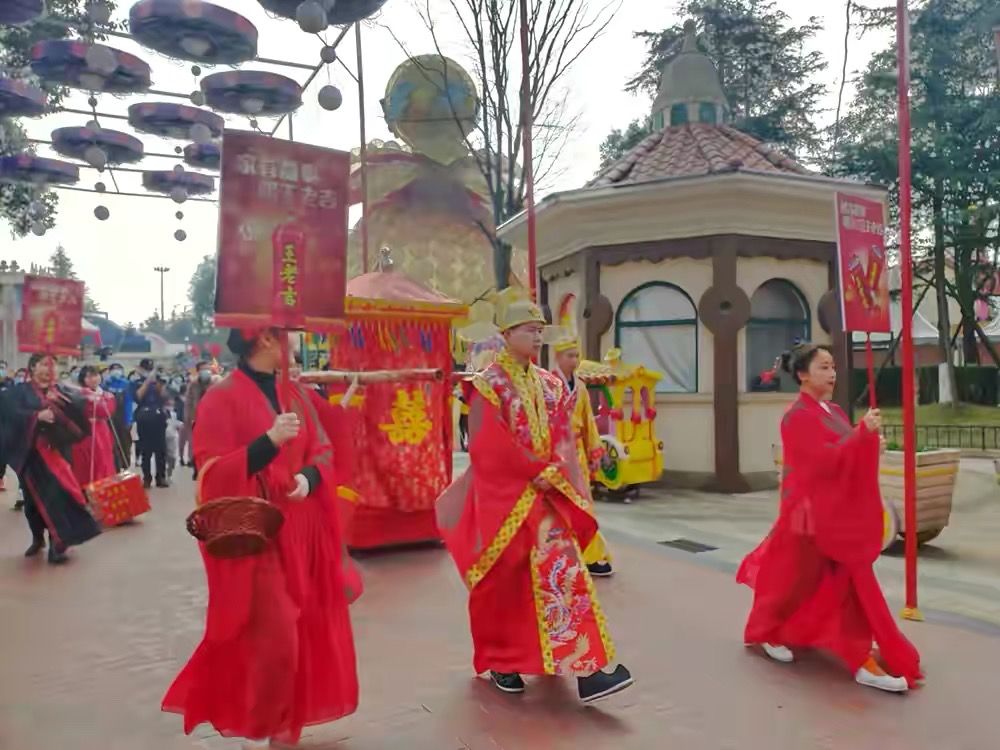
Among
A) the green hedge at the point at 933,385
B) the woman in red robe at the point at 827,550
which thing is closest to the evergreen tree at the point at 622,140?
the green hedge at the point at 933,385

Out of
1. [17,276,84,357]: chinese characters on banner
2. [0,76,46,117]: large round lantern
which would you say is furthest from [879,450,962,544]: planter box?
[0,76,46,117]: large round lantern

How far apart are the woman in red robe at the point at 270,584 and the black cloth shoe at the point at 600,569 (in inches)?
123

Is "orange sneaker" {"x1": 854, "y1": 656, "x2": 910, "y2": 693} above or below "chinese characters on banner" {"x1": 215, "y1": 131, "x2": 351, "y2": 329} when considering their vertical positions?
below

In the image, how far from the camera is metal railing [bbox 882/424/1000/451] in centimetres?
1475

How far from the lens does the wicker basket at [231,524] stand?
2.87 m

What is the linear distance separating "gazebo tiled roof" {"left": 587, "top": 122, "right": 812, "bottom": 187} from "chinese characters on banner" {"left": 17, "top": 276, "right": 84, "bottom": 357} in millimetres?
6407

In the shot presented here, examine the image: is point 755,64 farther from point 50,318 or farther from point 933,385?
point 50,318

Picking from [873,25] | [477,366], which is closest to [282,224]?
[477,366]

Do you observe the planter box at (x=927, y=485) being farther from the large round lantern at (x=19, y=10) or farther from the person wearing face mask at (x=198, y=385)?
the large round lantern at (x=19, y=10)

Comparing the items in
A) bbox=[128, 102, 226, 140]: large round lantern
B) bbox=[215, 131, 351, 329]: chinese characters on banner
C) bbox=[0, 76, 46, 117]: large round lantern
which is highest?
bbox=[128, 102, 226, 140]: large round lantern

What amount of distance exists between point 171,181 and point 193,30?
22.7 feet

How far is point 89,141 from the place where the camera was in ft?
41.9

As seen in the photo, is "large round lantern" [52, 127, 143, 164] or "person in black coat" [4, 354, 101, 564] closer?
"person in black coat" [4, 354, 101, 564]

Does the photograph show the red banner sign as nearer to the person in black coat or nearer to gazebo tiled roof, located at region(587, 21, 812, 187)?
gazebo tiled roof, located at region(587, 21, 812, 187)
